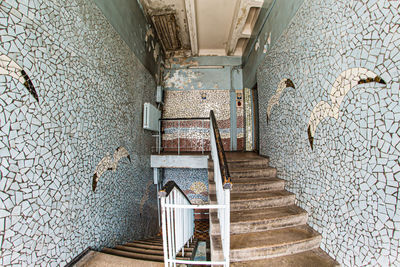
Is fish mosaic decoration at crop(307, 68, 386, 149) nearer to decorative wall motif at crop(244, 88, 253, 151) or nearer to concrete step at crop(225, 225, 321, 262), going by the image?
concrete step at crop(225, 225, 321, 262)

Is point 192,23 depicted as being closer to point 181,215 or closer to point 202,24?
point 202,24

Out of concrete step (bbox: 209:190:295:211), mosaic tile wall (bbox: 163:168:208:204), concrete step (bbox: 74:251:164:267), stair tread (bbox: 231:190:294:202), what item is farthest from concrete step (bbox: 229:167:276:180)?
mosaic tile wall (bbox: 163:168:208:204)

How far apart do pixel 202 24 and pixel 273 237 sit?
17.6 feet

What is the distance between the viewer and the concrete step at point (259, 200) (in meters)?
2.59

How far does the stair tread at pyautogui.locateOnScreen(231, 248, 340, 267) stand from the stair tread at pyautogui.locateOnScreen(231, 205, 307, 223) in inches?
17.3

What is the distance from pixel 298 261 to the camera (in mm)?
1911

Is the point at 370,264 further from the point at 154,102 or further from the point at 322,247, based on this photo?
the point at 154,102

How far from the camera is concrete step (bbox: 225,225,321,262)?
1941 millimetres

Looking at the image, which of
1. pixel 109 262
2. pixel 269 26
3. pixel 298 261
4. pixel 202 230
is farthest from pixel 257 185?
pixel 269 26

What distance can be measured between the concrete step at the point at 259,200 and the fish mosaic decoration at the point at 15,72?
7.35ft

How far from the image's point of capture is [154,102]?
5359 mm

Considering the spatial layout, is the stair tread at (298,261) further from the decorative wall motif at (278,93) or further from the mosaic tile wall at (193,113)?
the mosaic tile wall at (193,113)

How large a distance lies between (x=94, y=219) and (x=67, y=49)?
1945 millimetres

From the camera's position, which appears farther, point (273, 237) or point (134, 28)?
point (134, 28)
